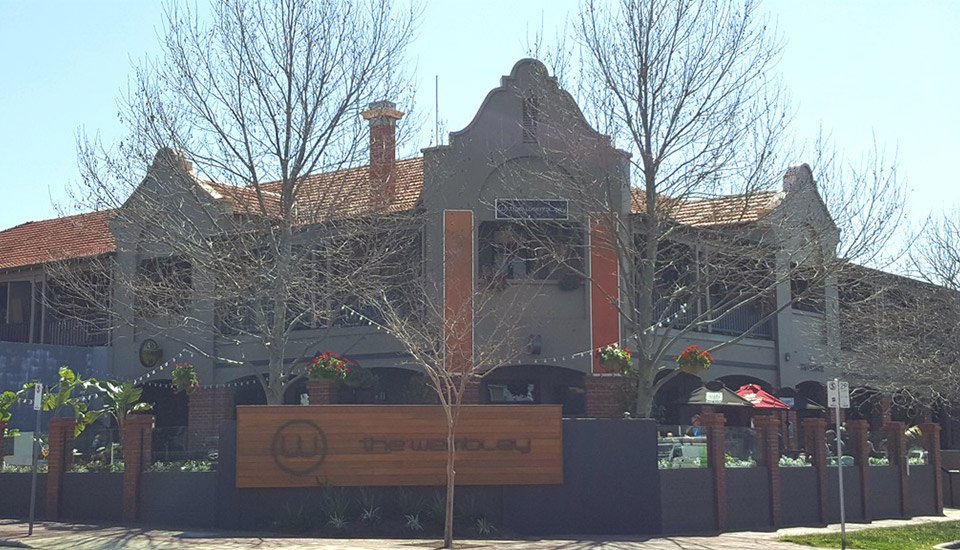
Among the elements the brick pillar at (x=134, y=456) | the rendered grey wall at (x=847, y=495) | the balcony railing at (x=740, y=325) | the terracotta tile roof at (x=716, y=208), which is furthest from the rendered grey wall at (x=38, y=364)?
the rendered grey wall at (x=847, y=495)

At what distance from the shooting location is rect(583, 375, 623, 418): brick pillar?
Answer: 2419 cm

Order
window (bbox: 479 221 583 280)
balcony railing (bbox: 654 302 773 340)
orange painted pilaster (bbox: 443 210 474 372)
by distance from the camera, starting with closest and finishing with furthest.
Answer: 1. orange painted pilaster (bbox: 443 210 474 372)
2. window (bbox: 479 221 583 280)
3. balcony railing (bbox: 654 302 773 340)

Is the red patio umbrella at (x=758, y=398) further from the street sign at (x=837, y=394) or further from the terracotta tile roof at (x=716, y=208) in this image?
the street sign at (x=837, y=394)

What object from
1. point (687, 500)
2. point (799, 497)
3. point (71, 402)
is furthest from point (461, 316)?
point (71, 402)

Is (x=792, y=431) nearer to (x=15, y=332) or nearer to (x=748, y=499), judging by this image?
(x=748, y=499)

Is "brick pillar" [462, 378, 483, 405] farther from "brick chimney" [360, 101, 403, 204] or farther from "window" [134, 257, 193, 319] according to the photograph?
"window" [134, 257, 193, 319]

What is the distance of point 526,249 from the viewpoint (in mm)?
25062

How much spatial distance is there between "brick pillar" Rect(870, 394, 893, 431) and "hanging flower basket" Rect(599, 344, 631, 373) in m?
11.6

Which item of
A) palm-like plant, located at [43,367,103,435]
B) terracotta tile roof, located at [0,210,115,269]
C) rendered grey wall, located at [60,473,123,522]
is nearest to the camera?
rendered grey wall, located at [60,473,123,522]

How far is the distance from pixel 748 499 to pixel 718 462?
1184 mm

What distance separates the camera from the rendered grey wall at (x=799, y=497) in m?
21.8

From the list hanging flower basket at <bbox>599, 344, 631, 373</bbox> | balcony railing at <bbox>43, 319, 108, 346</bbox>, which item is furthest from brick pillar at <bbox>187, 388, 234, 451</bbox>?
hanging flower basket at <bbox>599, 344, 631, 373</bbox>

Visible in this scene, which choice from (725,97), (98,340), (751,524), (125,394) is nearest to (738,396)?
(751,524)

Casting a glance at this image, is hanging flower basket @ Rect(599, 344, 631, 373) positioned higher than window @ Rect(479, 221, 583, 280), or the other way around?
window @ Rect(479, 221, 583, 280)
